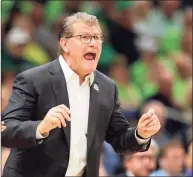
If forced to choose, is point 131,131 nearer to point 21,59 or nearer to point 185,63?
point 21,59

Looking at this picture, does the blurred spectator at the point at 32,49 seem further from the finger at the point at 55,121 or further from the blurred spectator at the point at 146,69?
the finger at the point at 55,121

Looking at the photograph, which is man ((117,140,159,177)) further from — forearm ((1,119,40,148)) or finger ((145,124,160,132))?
forearm ((1,119,40,148))

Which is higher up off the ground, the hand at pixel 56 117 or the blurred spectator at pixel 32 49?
the hand at pixel 56 117

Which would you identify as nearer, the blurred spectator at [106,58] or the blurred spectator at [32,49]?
the blurred spectator at [32,49]

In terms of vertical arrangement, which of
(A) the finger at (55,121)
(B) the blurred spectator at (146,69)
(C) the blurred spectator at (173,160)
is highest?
(A) the finger at (55,121)

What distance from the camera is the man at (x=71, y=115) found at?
3.41 meters

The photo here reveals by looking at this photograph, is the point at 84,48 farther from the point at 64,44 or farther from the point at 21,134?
the point at 21,134

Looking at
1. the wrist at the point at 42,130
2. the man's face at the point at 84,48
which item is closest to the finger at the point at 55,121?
the wrist at the point at 42,130

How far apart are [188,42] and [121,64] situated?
3.69 ft

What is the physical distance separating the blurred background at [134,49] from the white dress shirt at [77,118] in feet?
8.20

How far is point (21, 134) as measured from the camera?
3.26 m

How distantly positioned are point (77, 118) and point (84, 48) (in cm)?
38

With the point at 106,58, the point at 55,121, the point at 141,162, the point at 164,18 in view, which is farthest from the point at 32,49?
the point at 55,121

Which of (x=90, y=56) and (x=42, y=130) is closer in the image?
(x=42, y=130)
